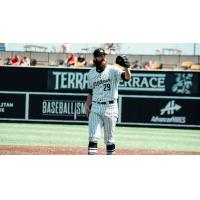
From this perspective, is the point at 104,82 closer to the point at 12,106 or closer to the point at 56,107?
the point at 56,107

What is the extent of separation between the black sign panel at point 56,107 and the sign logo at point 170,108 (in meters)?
2.05

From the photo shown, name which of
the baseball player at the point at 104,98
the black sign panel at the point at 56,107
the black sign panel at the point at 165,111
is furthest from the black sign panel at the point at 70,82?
the baseball player at the point at 104,98

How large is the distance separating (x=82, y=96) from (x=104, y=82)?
25.9 feet

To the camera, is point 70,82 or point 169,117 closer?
point 169,117

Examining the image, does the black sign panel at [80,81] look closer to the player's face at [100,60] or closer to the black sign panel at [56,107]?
the black sign panel at [56,107]

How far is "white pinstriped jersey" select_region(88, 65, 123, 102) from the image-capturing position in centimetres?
713

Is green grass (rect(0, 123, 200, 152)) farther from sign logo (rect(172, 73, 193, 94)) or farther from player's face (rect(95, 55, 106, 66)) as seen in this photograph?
player's face (rect(95, 55, 106, 66))

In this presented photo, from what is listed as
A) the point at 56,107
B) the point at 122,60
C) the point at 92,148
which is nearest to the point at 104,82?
the point at 122,60

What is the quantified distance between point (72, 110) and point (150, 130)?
6.90 feet

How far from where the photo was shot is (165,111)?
14742mm

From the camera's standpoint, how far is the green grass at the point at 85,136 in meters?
11.2
